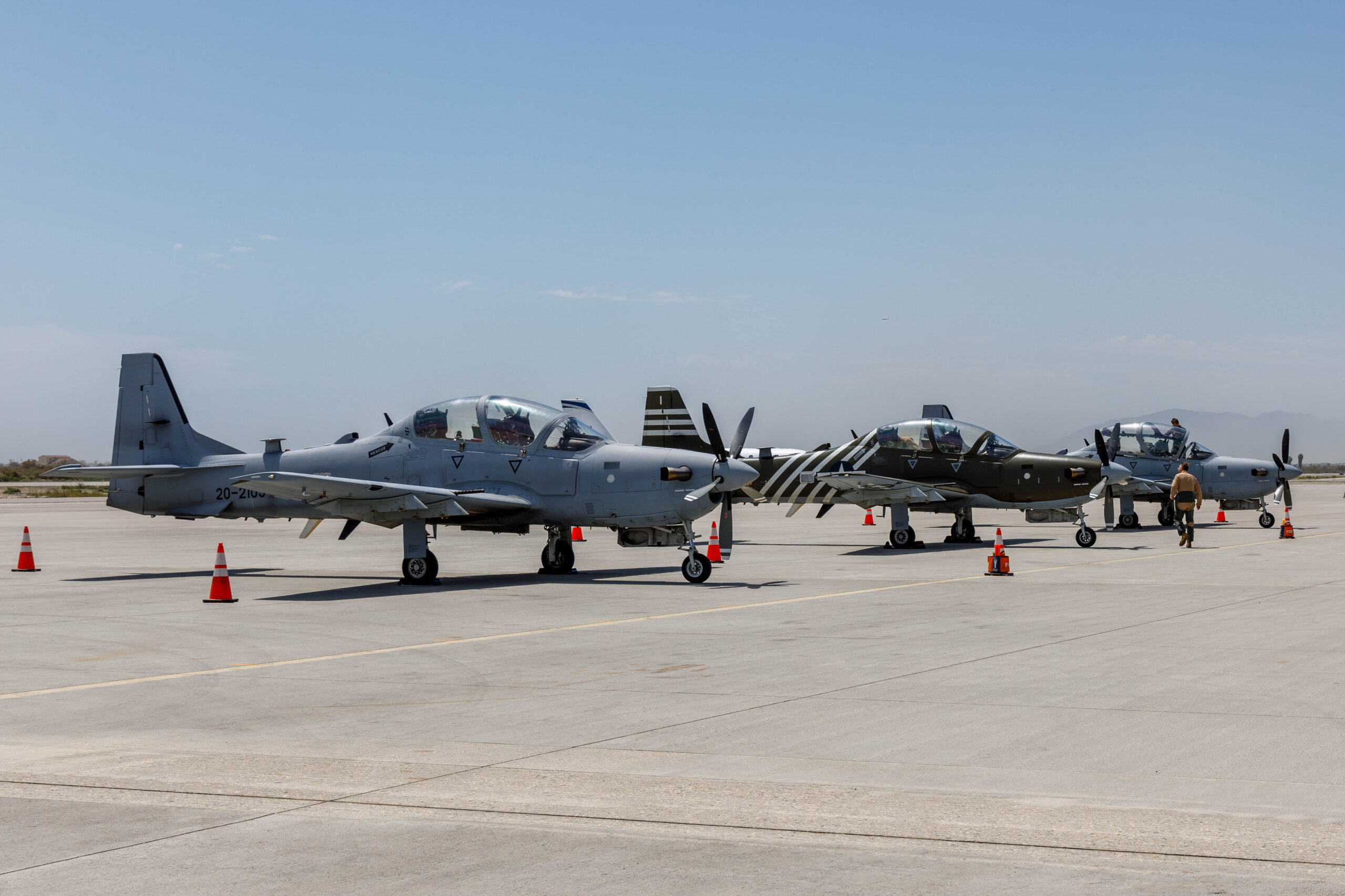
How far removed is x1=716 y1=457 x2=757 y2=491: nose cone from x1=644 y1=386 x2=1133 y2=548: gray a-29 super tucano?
23.7 ft

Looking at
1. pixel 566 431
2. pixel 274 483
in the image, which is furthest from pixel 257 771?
pixel 566 431

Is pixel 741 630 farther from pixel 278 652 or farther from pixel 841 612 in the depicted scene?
pixel 278 652

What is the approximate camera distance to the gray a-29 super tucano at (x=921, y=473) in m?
25.0

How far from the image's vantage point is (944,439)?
25672 millimetres

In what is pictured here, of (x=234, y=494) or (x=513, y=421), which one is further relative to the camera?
(x=234, y=494)

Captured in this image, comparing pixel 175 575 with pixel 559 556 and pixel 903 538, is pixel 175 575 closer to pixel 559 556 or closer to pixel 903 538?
pixel 559 556

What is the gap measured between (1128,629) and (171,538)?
2563 cm

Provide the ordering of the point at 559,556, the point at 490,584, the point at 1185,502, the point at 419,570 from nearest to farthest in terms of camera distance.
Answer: the point at 419,570 → the point at 490,584 → the point at 559,556 → the point at 1185,502

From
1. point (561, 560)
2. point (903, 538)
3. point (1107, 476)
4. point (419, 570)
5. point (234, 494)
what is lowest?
point (419, 570)

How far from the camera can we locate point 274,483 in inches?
648

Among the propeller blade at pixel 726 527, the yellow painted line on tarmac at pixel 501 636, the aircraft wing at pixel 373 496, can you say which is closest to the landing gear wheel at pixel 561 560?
the aircraft wing at pixel 373 496

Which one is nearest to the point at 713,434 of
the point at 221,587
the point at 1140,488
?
the point at 221,587

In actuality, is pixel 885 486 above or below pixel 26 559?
above

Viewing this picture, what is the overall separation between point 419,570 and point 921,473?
1198 centimetres
